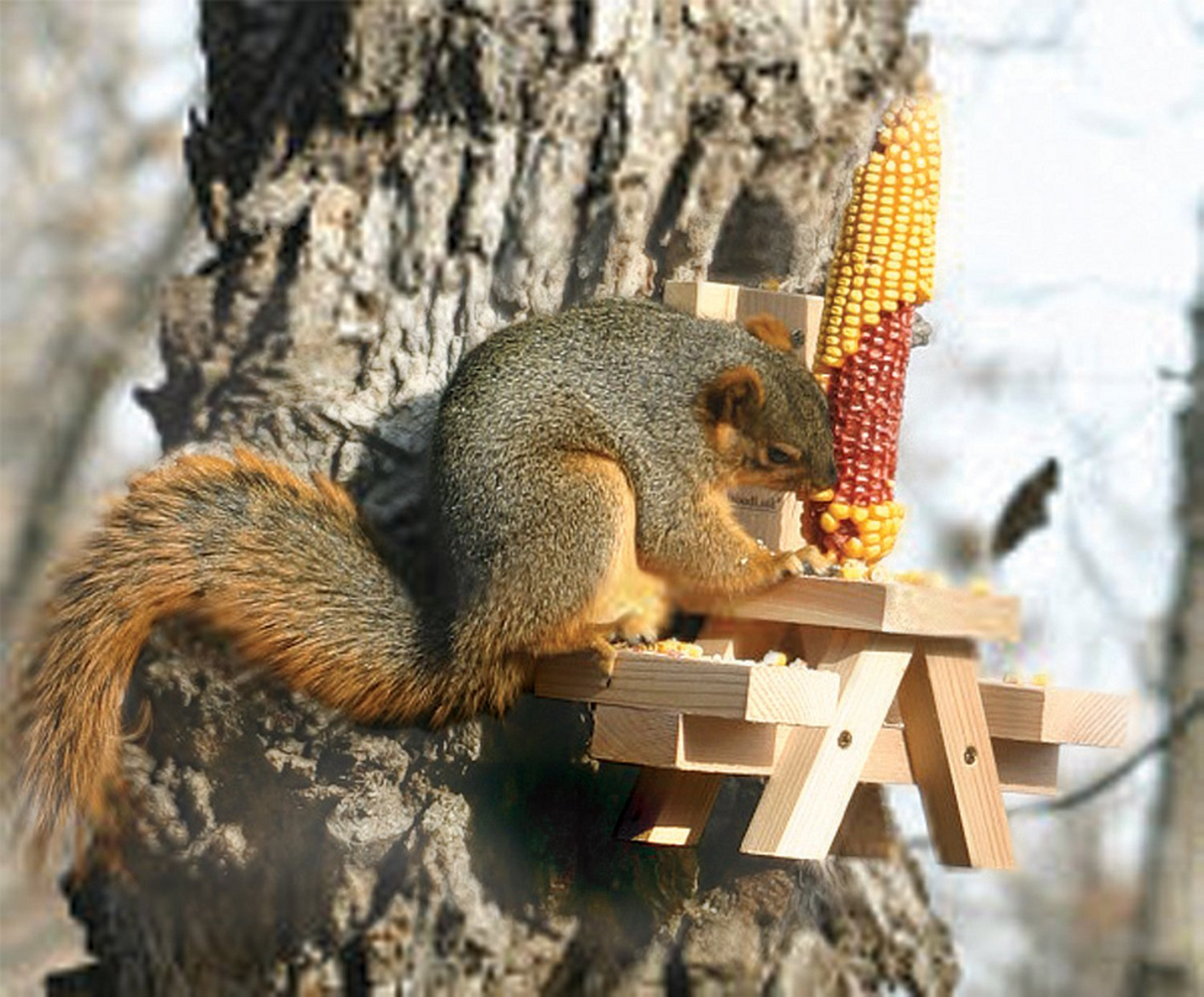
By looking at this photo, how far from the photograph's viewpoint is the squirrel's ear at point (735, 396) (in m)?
2.29

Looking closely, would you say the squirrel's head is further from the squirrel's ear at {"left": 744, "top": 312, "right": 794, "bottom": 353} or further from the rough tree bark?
the rough tree bark

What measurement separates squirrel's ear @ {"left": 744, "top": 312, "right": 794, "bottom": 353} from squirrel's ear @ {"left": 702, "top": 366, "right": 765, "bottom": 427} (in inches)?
4.3

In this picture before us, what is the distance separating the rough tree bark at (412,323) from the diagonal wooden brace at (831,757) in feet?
1.17

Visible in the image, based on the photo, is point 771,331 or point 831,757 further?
point 771,331

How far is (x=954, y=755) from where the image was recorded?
7.57 feet

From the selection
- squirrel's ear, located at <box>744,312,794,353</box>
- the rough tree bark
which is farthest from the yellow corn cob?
the rough tree bark

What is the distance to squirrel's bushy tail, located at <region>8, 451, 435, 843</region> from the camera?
2.29 meters

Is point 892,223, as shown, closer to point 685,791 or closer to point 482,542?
point 482,542

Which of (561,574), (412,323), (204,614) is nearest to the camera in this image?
(561,574)

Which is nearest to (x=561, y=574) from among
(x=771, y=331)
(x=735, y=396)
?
(x=735, y=396)

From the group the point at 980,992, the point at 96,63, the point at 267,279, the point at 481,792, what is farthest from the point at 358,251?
the point at 980,992

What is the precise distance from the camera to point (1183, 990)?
154 inches

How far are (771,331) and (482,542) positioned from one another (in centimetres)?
45

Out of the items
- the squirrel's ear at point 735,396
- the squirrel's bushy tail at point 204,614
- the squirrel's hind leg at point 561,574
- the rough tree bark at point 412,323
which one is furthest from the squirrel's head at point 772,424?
the squirrel's bushy tail at point 204,614
